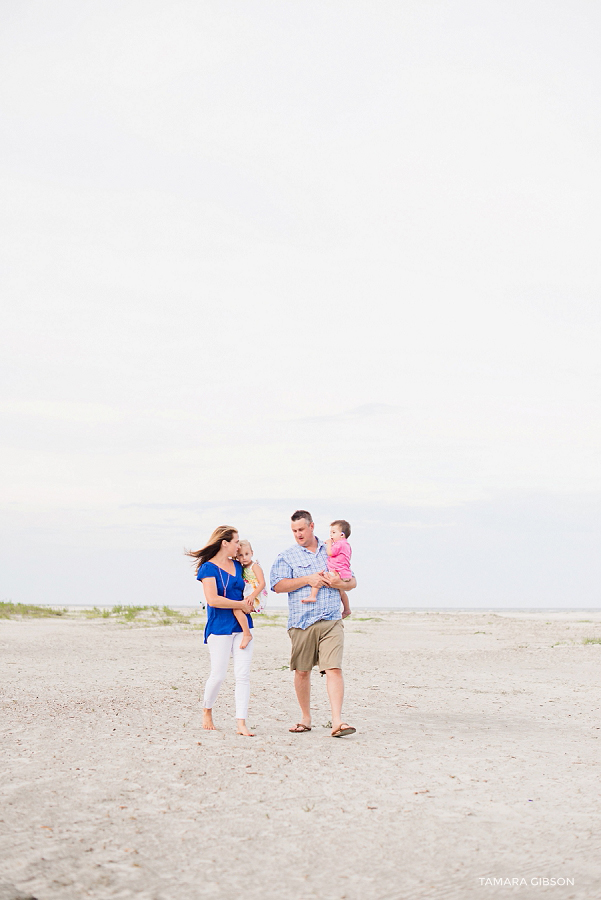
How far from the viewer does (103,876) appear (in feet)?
15.4

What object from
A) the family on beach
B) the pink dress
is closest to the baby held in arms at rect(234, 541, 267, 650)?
the family on beach

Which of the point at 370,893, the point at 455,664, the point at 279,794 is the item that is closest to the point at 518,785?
the point at 279,794

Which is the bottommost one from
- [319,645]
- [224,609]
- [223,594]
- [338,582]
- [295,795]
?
[295,795]

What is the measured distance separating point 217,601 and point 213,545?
0.63 metres

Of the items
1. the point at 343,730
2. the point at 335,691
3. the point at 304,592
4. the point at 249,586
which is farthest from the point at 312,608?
the point at 343,730

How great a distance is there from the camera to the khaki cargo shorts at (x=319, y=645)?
8.16 metres

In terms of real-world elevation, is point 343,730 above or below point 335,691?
below

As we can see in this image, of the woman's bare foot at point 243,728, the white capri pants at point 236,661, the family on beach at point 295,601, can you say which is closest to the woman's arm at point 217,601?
the family on beach at point 295,601

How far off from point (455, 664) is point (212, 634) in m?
10.6

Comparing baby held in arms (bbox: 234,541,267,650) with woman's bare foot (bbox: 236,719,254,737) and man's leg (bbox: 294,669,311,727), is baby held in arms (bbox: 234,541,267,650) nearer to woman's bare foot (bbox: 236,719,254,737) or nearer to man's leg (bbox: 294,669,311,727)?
man's leg (bbox: 294,669,311,727)

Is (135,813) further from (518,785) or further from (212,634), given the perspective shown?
(518,785)

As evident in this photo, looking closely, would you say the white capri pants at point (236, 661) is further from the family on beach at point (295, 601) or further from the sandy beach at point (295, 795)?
the sandy beach at point (295, 795)

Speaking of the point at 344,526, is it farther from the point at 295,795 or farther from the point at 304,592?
the point at 295,795

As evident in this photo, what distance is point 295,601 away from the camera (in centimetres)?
834
